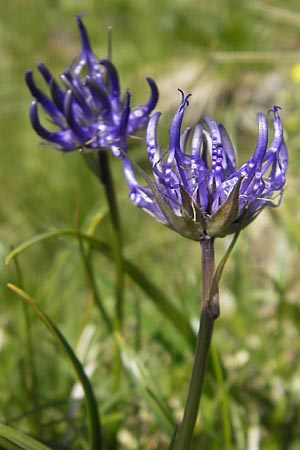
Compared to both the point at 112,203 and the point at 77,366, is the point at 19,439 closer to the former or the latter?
the point at 77,366

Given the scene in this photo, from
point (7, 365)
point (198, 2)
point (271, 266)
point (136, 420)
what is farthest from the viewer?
point (198, 2)

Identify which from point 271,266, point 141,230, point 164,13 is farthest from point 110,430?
point 164,13

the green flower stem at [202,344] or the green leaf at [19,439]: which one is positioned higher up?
the green flower stem at [202,344]

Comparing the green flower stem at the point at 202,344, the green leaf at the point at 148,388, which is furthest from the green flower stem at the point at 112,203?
the green flower stem at the point at 202,344

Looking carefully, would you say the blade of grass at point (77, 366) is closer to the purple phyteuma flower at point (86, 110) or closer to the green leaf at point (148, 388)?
the green leaf at point (148, 388)

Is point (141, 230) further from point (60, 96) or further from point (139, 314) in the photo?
point (60, 96)

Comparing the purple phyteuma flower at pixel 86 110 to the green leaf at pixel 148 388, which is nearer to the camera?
the purple phyteuma flower at pixel 86 110
